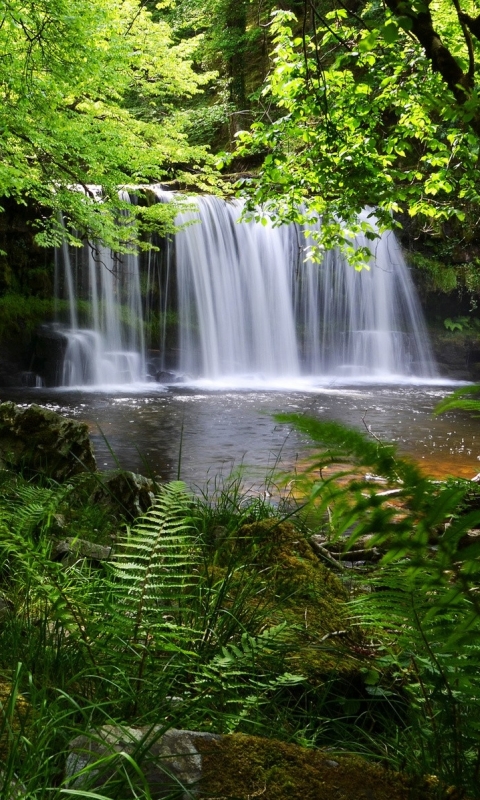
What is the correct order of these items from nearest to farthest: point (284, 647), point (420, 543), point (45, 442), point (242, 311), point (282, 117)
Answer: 1. point (420, 543)
2. point (284, 647)
3. point (45, 442)
4. point (282, 117)
5. point (242, 311)

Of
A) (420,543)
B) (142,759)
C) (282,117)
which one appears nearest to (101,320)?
(282,117)

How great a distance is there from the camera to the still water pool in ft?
26.6

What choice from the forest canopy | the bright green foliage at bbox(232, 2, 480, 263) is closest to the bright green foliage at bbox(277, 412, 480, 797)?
the forest canopy

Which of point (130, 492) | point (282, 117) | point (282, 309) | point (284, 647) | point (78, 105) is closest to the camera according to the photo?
point (284, 647)

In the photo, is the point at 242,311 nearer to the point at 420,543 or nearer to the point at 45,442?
the point at 45,442

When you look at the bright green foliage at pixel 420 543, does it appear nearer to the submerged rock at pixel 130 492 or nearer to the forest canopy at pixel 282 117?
the forest canopy at pixel 282 117

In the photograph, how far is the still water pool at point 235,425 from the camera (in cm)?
810

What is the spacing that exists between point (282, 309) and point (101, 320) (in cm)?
594

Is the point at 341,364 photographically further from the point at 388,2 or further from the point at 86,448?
the point at 388,2

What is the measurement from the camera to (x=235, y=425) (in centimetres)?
1080

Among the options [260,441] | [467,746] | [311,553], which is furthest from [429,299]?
[467,746]

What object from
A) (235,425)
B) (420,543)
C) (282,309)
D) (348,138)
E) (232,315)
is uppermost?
(348,138)

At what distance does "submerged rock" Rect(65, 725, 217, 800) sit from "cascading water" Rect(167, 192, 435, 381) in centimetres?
1704

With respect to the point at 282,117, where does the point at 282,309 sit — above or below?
below
